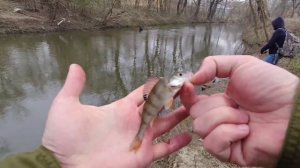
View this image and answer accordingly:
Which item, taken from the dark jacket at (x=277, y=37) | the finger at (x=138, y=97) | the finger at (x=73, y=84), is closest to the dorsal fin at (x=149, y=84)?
the finger at (x=138, y=97)

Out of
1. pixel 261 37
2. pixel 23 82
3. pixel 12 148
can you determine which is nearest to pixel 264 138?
pixel 12 148

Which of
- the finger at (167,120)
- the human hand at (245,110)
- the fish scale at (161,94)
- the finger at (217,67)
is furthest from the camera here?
the finger at (167,120)

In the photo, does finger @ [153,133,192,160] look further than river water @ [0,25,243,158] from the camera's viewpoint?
No

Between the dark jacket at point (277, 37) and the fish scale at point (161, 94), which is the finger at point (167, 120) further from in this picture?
the dark jacket at point (277, 37)

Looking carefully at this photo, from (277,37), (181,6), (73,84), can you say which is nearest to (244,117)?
(73,84)

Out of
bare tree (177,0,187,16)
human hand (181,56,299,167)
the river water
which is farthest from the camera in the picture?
bare tree (177,0,187,16)

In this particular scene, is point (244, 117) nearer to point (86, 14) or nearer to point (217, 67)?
point (217, 67)

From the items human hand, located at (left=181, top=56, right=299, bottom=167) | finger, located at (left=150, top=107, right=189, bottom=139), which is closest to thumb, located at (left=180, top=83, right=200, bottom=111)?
human hand, located at (left=181, top=56, right=299, bottom=167)

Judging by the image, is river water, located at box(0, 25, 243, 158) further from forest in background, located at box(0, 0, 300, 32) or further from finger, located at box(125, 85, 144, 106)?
finger, located at box(125, 85, 144, 106)

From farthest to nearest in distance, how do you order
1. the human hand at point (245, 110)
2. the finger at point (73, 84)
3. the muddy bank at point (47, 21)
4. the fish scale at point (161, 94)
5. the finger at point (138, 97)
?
the muddy bank at point (47, 21) < the finger at point (138, 97) < the finger at point (73, 84) < the fish scale at point (161, 94) < the human hand at point (245, 110)
